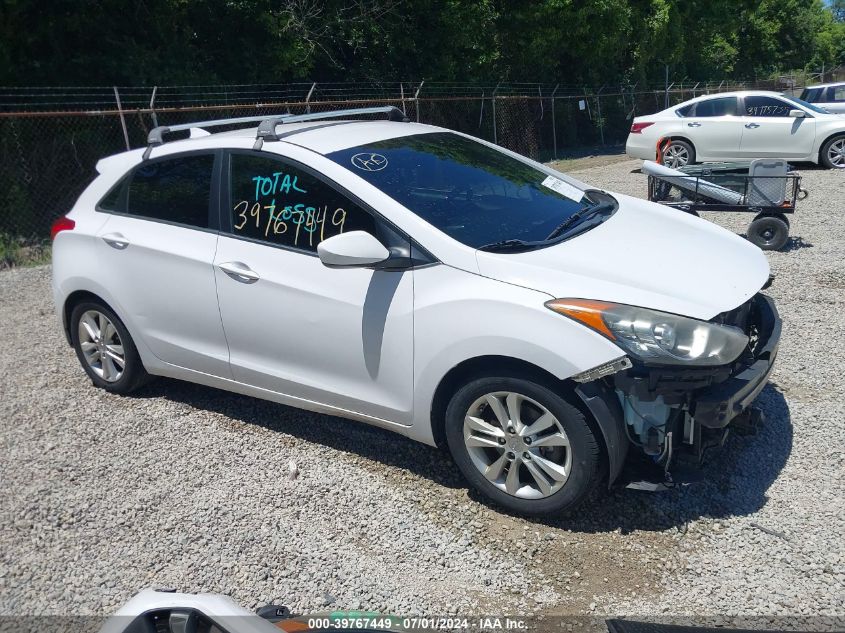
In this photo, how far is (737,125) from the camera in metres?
15.0

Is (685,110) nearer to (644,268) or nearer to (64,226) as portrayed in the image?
(644,268)

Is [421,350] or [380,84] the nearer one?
[421,350]

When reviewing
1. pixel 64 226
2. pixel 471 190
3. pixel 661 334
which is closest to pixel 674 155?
pixel 471 190

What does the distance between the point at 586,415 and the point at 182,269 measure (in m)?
2.51

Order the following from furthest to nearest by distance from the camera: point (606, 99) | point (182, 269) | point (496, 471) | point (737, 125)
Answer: point (606, 99) → point (737, 125) → point (182, 269) → point (496, 471)

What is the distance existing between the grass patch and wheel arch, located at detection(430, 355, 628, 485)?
9.06m

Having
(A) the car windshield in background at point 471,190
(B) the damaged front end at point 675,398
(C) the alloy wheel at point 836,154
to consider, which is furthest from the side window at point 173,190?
(C) the alloy wheel at point 836,154

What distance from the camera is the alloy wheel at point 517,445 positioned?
343cm

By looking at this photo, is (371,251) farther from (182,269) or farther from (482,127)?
(482,127)

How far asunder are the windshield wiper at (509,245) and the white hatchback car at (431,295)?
12 mm

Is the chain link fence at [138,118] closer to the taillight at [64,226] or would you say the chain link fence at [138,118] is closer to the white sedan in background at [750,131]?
the white sedan in background at [750,131]

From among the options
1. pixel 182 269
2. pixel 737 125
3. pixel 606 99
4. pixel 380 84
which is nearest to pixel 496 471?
pixel 182 269

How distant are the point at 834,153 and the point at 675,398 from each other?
1403 cm

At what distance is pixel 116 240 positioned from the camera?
4.80 meters
